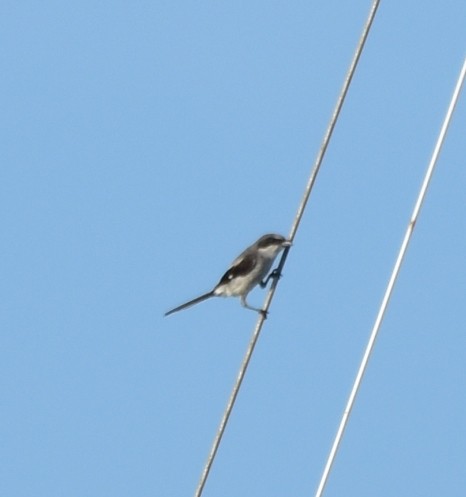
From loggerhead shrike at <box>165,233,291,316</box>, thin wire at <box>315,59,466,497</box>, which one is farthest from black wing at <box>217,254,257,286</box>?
thin wire at <box>315,59,466,497</box>

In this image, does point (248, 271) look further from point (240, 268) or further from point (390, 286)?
point (390, 286)

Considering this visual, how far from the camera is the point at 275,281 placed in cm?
1209

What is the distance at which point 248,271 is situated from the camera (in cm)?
1672

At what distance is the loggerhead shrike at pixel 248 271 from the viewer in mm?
16031

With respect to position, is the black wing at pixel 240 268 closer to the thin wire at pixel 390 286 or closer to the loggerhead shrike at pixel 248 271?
the loggerhead shrike at pixel 248 271

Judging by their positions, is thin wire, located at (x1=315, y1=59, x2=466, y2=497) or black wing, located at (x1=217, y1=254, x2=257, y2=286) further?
black wing, located at (x1=217, y1=254, x2=257, y2=286)

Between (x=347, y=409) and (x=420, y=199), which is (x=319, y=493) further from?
(x=420, y=199)

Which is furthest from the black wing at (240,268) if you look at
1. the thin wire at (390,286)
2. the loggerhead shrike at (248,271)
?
the thin wire at (390,286)

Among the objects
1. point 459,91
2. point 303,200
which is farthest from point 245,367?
point 459,91

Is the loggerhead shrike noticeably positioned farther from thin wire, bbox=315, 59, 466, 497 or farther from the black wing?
thin wire, bbox=315, 59, 466, 497

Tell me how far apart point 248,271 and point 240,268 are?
20cm

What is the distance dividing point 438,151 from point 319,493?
209cm

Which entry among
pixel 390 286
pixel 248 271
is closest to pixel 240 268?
pixel 248 271

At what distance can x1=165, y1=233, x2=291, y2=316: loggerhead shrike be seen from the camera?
1603 cm
